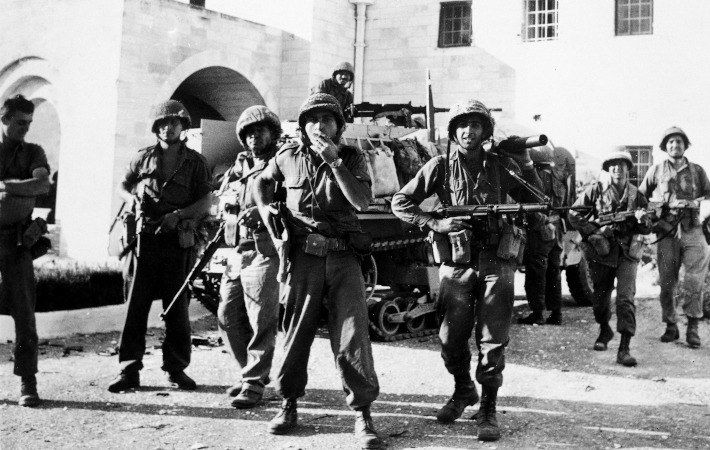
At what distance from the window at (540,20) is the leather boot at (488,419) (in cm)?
1456

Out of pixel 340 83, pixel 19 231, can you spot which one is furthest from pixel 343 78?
pixel 19 231

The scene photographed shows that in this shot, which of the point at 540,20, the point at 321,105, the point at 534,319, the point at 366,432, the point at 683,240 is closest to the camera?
the point at 366,432

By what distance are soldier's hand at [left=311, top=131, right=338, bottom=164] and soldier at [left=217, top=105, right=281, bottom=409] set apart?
111 cm

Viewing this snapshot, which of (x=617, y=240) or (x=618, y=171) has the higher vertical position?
(x=618, y=171)

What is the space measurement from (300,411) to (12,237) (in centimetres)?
235

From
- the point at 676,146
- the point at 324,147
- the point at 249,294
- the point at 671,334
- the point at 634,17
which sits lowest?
the point at 671,334

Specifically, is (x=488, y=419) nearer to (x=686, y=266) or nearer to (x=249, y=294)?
(x=249, y=294)

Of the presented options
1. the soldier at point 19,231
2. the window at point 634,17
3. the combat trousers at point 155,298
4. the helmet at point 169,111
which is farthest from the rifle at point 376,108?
the window at point 634,17

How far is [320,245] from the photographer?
5.18 meters

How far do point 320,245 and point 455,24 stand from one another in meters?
15.6

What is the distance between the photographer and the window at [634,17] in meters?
17.9

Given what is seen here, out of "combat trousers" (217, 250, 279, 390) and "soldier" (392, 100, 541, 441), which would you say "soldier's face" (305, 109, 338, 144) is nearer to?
"soldier" (392, 100, 541, 441)

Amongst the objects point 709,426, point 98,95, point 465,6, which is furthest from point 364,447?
point 465,6

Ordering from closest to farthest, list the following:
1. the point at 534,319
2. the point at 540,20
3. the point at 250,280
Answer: the point at 250,280
the point at 534,319
the point at 540,20
